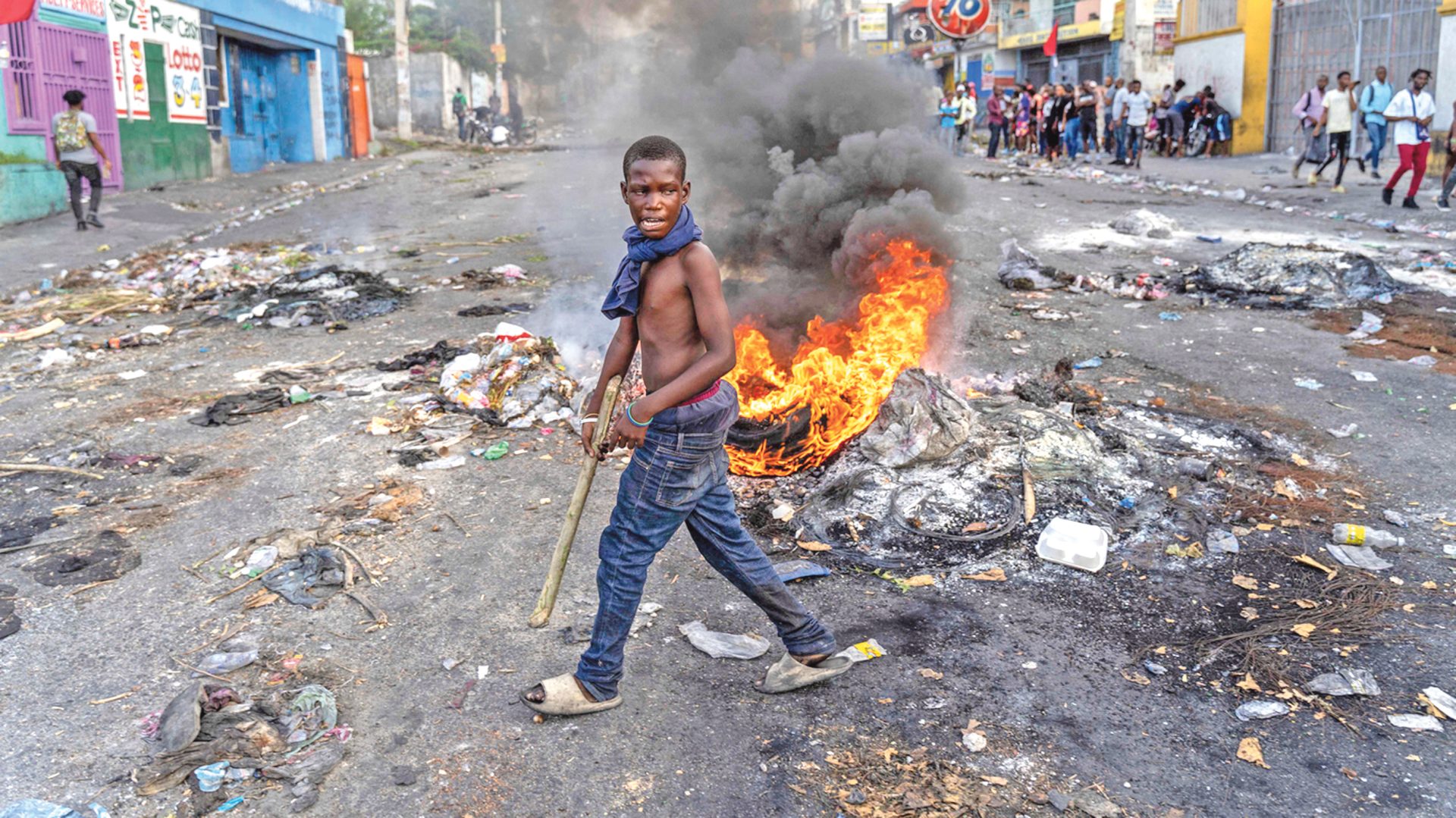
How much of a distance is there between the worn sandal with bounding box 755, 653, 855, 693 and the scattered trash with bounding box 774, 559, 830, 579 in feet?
2.15

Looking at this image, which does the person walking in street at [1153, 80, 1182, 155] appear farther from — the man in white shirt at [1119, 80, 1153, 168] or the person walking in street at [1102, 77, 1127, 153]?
the man in white shirt at [1119, 80, 1153, 168]

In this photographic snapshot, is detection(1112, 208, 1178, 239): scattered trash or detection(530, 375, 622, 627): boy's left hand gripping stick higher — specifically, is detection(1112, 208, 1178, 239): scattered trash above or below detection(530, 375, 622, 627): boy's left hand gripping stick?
above

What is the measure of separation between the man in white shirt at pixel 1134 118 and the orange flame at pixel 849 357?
48.1ft

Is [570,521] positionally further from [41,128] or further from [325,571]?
[41,128]

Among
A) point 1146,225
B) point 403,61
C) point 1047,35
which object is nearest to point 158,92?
point 403,61

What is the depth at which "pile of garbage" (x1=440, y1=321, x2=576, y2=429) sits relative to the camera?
5.40m

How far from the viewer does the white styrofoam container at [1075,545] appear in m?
3.69

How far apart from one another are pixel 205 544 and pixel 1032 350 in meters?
5.13

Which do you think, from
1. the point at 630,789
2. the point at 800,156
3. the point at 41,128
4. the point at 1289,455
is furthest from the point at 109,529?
the point at 41,128

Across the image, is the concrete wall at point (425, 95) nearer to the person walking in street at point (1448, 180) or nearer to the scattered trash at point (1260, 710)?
the person walking in street at point (1448, 180)

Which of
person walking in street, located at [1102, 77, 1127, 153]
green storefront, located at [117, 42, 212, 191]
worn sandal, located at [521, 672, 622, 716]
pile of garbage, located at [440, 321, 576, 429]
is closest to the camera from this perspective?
worn sandal, located at [521, 672, 622, 716]

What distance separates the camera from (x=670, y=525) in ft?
9.12

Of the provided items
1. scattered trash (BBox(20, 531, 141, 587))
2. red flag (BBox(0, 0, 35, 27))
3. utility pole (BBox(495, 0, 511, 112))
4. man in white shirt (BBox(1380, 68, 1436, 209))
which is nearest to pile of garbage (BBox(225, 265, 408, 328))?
scattered trash (BBox(20, 531, 141, 587))

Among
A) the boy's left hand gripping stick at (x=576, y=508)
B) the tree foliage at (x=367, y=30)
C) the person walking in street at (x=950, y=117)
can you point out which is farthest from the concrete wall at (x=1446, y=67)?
the tree foliage at (x=367, y=30)
